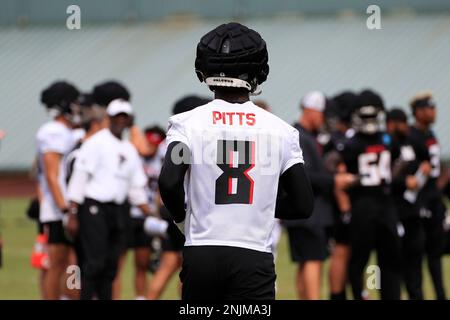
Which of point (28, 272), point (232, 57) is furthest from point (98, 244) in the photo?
point (28, 272)

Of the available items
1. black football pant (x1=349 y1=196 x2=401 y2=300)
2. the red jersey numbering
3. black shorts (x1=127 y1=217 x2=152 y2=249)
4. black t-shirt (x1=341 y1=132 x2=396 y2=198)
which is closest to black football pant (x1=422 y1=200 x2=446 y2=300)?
black football pant (x1=349 y1=196 x2=401 y2=300)

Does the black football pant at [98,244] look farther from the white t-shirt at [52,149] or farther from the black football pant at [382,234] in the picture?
the black football pant at [382,234]

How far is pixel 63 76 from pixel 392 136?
2112cm

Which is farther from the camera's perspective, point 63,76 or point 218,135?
point 63,76

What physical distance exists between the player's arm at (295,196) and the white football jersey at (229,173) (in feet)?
0.25

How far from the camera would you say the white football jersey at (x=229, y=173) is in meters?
5.50

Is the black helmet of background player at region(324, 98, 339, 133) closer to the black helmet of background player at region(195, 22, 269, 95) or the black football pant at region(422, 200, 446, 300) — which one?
the black football pant at region(422, 200, 446, 300)

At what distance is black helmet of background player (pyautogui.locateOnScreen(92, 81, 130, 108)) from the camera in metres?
10.6

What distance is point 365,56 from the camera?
32625 millimetres


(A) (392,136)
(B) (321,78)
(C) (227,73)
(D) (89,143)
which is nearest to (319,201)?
(A) (392,136)

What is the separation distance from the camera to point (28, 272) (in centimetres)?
1558

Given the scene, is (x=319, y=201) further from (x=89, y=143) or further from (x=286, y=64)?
(x=286, y=64)

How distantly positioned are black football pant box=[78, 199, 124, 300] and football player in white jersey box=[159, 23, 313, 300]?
4673mm

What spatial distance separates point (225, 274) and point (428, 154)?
6.96 m
